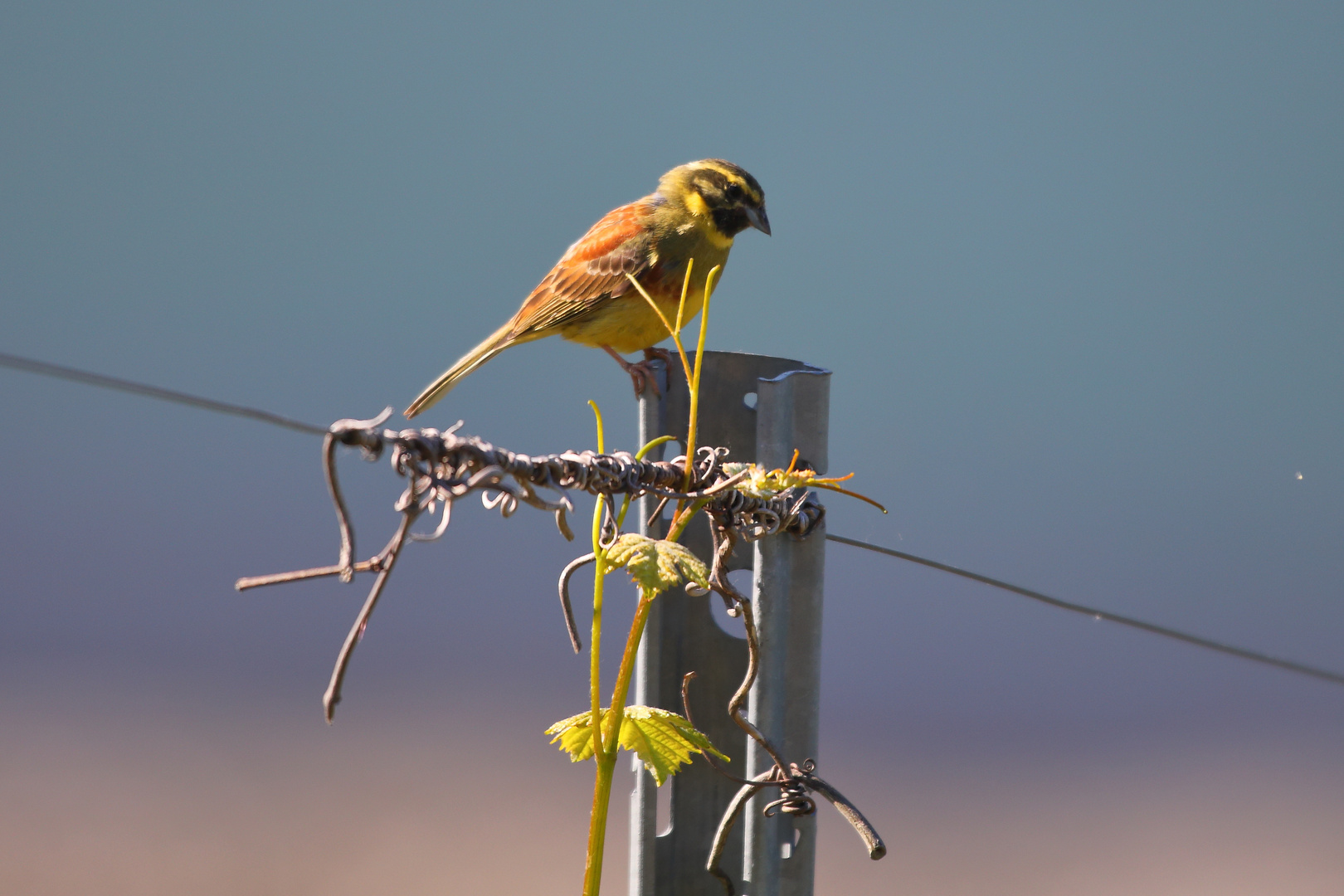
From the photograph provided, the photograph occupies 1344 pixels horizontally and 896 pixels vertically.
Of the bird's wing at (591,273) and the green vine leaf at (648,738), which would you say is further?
the bird's wing at (591,273)

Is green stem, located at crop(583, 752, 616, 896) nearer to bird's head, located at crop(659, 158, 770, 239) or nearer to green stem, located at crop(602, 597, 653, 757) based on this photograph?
green stem, located at crop(602, 597, 653, 757)

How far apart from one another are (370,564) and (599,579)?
30cm

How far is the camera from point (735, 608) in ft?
4.09

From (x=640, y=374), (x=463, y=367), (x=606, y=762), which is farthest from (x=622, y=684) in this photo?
(x=463, y=367)

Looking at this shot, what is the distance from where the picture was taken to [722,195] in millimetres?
2578

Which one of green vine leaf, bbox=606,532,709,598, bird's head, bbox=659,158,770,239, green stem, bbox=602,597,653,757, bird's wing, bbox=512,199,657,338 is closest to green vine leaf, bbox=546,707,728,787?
green stem, bbox=602,597,653,757

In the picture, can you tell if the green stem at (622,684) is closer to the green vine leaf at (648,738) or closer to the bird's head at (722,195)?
the green vine leaf at (648,738)

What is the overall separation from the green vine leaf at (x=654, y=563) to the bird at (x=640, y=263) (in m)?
1.33

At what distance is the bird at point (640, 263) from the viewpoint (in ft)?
8.02

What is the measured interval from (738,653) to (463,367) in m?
1.02

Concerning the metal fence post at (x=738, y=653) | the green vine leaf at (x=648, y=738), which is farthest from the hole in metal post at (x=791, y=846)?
the green vine leaf at (x=648, y=738)

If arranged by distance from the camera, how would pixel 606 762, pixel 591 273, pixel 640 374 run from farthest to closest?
1. pixel 591 273
2. pixel 640 374
3. pixel 606 762

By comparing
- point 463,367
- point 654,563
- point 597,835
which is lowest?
point 597,835

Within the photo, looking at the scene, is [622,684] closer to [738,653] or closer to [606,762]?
[606,762]
